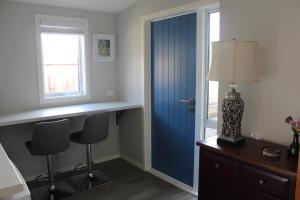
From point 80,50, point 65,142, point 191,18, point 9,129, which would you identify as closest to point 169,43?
point 191,18

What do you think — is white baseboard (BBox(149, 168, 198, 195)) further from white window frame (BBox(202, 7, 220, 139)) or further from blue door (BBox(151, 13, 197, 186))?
white window frame (BBox(202, 7, 220, 139))

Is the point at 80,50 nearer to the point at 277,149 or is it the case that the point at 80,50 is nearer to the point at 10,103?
the point at 10,103

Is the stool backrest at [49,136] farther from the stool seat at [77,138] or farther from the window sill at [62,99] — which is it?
the window sill at [62,99]

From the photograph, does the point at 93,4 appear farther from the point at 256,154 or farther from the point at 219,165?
the point at 256,154

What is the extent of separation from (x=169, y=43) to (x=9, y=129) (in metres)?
2.17

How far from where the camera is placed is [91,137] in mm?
3061

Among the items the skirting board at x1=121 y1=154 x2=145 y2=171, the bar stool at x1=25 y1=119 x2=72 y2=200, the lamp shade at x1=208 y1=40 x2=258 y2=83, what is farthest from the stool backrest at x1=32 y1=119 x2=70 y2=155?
the lamp shade at x1=208 y1=40 x2=258 y2=83

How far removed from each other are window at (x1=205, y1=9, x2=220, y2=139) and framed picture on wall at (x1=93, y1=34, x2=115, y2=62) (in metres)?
1.62

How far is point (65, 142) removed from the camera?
2.81m

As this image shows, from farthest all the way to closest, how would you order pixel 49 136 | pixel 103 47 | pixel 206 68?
pixel 103 47 < pixel 206 68 < pixel 49 136

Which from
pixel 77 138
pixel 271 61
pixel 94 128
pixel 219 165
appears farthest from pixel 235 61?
pixel 77 138

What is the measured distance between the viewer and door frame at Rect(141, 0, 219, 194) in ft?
8.94

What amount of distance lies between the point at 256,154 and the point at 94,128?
1879 mm

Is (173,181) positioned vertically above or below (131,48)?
below
